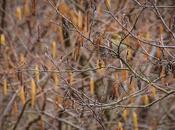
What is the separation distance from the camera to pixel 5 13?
5.92 meters

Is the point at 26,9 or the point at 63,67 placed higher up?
the point at 26,9

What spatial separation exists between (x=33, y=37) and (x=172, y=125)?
180cm

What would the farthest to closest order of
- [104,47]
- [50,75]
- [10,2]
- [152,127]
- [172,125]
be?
[10,2] → [172,125] → [152,127] → [50,75] → [104,47]

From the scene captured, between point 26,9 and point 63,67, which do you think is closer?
point 63,67

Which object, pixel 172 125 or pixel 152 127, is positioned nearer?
pixel 152 127

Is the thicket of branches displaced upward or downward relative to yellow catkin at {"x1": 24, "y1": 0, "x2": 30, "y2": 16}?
downward

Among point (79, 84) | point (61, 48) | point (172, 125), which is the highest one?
point (61, 48)

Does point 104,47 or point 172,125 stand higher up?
point 104,47

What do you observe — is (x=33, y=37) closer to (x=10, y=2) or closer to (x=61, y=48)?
(x=61, y=48)

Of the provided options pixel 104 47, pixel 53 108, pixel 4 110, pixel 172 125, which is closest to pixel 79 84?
pixel 53 108

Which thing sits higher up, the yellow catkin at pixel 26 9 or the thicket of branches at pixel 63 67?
the yellow catkin at pixel 26 9

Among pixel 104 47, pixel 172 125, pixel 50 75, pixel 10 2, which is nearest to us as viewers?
pixel 104 47

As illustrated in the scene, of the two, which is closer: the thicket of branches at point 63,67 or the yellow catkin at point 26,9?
the thicket of branches at point 63,67

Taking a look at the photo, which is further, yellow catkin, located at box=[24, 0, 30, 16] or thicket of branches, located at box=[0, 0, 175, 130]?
yellow catkin, located at box=[24, 0, 30, 16]
